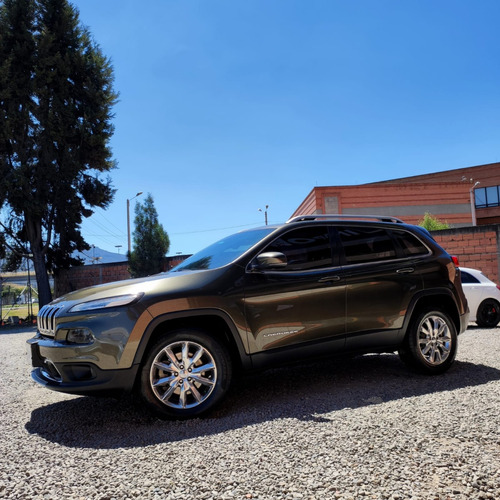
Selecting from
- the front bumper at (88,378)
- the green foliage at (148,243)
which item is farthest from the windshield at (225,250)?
the green foliage at (148,243)

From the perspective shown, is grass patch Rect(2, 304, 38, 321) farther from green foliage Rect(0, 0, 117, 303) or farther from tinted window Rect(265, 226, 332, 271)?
tinted window Rect(265, 226, 332, 271)

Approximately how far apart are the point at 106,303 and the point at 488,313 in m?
9.06

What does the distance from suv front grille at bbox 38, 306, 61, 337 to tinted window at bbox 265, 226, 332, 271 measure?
1.96 m

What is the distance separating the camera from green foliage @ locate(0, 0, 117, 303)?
67.0 feet

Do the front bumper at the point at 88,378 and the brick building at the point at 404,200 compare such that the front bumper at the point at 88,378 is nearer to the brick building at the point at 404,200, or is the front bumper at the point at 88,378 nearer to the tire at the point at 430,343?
the tire at the point at 430,343

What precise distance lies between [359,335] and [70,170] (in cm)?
1991

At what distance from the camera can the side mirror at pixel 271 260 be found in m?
3.96

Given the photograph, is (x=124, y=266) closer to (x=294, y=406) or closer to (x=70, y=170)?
(x=70, y=170)

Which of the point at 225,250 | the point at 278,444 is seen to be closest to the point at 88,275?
the point at 225,250

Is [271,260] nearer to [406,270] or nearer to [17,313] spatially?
[406,270]

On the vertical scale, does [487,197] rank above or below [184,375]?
above

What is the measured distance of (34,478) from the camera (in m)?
2.65

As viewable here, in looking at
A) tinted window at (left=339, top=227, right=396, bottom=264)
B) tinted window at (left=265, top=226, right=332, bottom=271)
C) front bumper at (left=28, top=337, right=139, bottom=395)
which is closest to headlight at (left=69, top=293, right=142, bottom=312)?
front bumper at (left=28, top=337, right=139, bottom=395)

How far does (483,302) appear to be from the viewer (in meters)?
9.95
